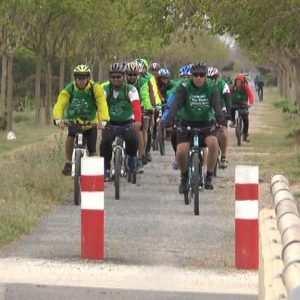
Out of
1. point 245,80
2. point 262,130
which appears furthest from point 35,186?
point 262,130

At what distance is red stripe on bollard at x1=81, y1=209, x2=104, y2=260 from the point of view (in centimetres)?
785

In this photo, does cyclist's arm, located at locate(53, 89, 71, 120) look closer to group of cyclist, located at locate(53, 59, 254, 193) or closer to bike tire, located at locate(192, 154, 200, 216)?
group of cyclist, located at locate(53, 59, 254, 193)

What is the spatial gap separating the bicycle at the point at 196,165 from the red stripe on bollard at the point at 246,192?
117 inches

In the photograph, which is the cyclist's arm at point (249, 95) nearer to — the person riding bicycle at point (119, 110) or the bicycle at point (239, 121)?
the bicycle at point (239, 121)

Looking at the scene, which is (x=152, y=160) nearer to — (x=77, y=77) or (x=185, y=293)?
(x=77, y=77)

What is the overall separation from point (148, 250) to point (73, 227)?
154 cm

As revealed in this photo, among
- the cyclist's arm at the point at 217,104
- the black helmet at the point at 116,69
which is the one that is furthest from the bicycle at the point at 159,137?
the cyclist's arm at the point at 217,104

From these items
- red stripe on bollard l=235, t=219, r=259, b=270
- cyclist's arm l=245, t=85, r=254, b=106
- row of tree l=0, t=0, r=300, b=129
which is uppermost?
row of tree l=0, t=0, r=300, b=129

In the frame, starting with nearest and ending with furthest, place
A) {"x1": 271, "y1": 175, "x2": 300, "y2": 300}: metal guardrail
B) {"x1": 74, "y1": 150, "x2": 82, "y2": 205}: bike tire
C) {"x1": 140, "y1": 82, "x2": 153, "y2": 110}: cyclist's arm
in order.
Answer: {"x1": 271, "y1": 175, "x2": 300, "y2": 300}: metal guardrail → {"x1": 74, "y1": 150, "x2": 82, "y2": 205}: bike tire → {"x1": 140, "y1": 82, "x2": 153, "y2": 110}: cyclist's arm

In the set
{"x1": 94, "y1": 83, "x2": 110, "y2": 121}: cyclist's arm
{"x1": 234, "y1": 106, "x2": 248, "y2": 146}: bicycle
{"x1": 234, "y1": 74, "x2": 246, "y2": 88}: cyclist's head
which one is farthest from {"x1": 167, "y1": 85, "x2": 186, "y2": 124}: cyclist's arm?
{"x1": 234, "y1": 106, "x2": 248, "y2": 146}: bicycle

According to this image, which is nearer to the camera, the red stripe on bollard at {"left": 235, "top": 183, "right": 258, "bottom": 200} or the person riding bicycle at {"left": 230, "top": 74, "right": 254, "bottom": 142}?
the red stripe on bollard at {"left": 235, "top": 183, "right": 258, "bottom": 200}

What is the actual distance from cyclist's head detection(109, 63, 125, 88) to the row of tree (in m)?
4.77

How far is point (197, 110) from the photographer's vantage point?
11.3 m

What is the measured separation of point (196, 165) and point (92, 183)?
3260mm
